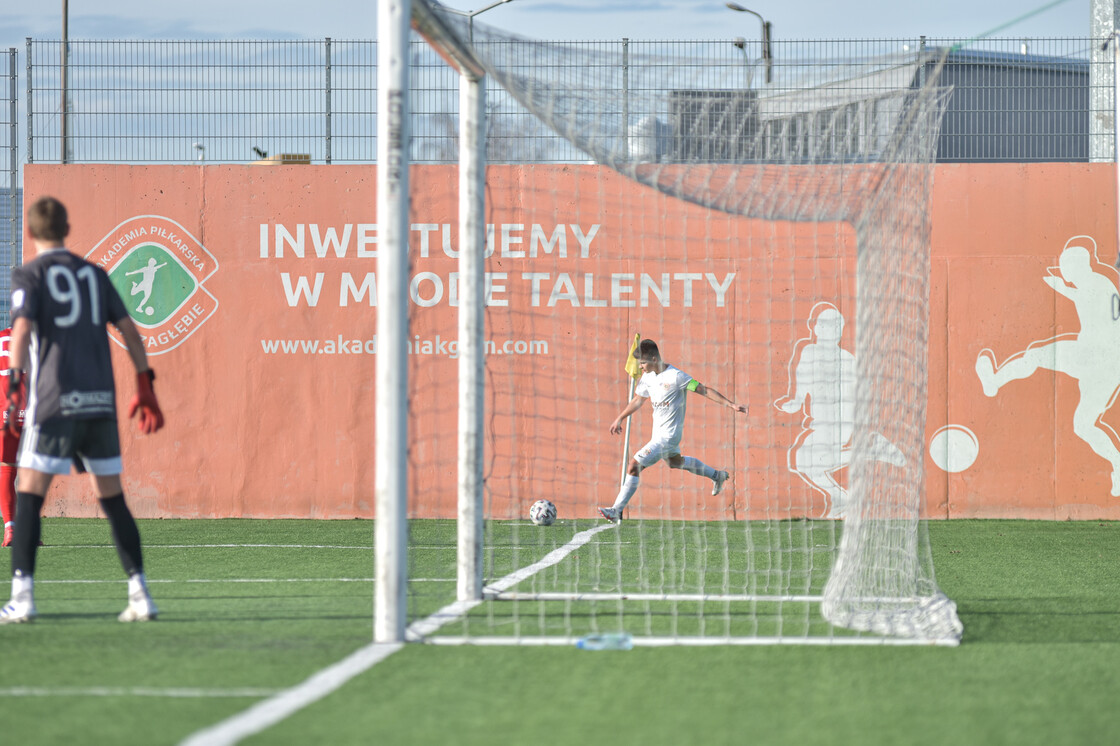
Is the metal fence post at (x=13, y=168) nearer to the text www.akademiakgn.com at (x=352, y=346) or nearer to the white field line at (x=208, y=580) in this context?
the text www.akademiakgn.com at (x=352, y=346)

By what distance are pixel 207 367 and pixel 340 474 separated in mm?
1904

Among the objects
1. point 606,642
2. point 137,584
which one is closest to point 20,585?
point 137,584

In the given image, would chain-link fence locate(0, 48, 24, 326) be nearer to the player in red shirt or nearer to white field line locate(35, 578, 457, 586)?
the player in red shirt

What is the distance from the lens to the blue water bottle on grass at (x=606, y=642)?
5.45m

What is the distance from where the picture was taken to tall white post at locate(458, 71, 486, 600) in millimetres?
6719

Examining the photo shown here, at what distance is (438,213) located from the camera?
13.2m

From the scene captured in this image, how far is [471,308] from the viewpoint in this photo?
22.1 feet

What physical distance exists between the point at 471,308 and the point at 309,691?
9.12 feet

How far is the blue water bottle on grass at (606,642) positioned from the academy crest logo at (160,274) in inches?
357

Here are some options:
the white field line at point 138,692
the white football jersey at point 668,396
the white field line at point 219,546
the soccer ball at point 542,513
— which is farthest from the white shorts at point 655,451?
the white field line at point 138,692

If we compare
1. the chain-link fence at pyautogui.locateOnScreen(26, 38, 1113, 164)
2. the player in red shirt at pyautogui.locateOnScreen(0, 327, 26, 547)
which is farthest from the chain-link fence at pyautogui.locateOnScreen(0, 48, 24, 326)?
the player in red shirt at pyautogui.locateOnScreen(0, 327, 26, 547)

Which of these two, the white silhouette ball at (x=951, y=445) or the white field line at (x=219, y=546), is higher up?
the white silhouette ball at (x=951, y=445)

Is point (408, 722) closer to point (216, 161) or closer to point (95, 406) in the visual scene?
point (95, 406)

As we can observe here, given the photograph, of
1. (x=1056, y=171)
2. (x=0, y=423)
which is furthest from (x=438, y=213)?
(x=1056, y=171)
